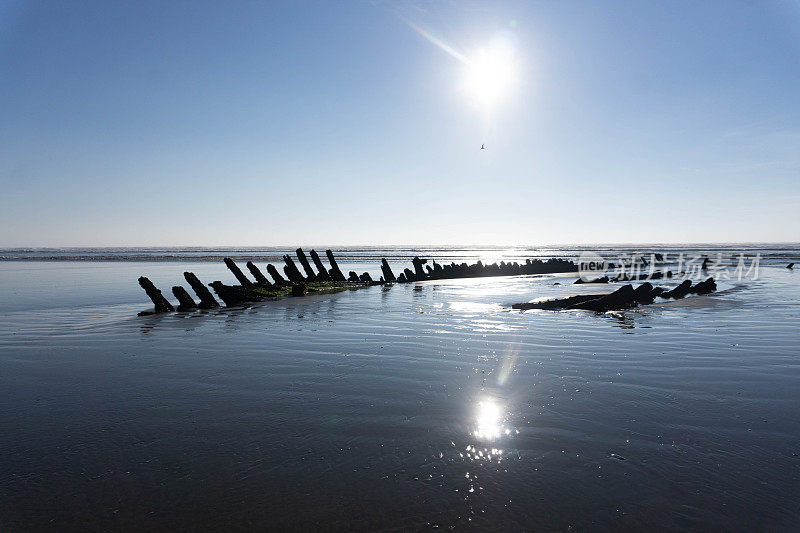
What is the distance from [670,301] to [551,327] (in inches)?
383

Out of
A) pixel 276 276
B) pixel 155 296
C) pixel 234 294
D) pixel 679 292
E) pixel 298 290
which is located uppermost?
pixel 276 276

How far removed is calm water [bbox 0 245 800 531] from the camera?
3822 mm

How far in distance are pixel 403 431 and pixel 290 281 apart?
2163 cm

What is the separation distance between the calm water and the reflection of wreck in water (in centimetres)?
565

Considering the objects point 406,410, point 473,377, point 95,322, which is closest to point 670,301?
point 473,377

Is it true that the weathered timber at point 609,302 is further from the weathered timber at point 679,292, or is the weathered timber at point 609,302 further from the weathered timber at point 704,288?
the weathered timber at point 704,288

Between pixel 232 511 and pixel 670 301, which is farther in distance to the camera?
pixel 670 301

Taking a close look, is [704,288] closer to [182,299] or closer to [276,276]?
[276,276]

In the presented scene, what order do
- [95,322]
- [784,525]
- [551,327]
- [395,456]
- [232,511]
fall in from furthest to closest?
1. [95,322]
2. [551,327]
3. [395,456]
4. [232,511]
5. [784,525]

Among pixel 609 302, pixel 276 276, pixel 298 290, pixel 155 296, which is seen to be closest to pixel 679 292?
pixel 609 302

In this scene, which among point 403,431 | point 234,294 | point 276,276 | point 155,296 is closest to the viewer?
point 403,431

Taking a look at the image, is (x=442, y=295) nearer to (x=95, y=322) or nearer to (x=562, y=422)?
(x=95, y=322)

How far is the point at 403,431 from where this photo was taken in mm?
5406

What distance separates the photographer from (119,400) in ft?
21.9
